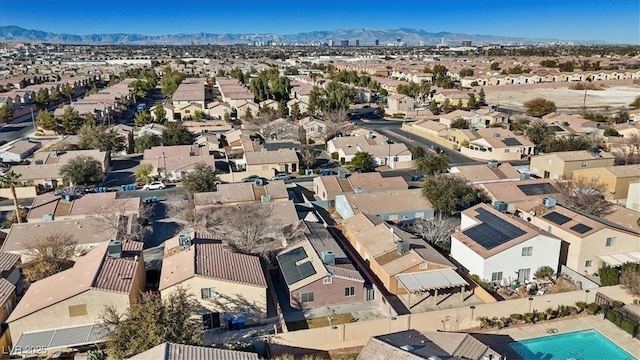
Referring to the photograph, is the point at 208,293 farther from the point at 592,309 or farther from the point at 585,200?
the point at 585,200

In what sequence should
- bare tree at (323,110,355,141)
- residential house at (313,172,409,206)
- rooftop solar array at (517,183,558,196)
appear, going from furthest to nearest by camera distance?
bare tree at (323,110,355,141)
residential house at (313,172,409,206)
rooftop solar array at (517,183,558,196)

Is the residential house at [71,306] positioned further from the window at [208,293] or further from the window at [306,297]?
the window at [306,297]

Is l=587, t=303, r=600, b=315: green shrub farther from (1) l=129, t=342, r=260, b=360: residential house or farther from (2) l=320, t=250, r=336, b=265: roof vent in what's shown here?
(1) l=129, t=342, r=260, b=360: residential house

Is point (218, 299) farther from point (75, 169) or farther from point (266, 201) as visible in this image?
point (75, 169)

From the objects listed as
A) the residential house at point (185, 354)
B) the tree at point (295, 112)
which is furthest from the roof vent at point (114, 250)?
the tree at point (295, 112)

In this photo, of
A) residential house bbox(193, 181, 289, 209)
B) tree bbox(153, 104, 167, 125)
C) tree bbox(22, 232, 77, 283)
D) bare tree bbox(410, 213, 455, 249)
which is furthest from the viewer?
tree bbox(153, 104, 167, 125)

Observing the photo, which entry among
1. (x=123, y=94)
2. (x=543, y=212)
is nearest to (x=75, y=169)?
(x=543, y=212)

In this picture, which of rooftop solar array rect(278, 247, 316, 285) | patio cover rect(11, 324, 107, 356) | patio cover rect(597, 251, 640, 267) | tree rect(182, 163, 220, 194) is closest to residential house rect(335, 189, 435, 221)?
rooftop solar array rect(278, 247, 316, 285)
